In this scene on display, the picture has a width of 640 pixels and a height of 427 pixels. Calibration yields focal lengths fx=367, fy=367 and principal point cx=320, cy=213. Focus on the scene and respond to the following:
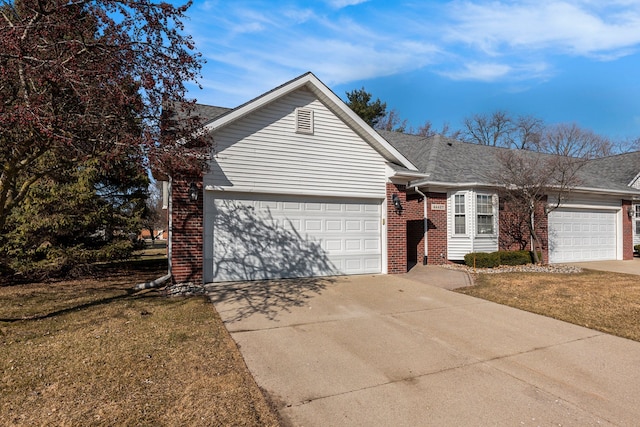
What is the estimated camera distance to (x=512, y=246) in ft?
45.2

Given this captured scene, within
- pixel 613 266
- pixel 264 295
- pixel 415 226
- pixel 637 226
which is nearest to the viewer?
pixel 264 295

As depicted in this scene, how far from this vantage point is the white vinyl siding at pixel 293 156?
9172 mm

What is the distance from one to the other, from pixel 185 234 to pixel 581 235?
615 inches

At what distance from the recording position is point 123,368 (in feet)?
13.6

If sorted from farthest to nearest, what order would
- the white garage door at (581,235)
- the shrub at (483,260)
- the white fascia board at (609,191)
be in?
the white garage door at (581,235) → the white fascia board at (609,191) → the shrub at (483,260)

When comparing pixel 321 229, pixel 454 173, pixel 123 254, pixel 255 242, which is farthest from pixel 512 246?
pixel 123 254

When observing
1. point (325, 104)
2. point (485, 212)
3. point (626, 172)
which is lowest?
point (485, 212)

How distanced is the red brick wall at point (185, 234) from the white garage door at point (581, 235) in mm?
13358

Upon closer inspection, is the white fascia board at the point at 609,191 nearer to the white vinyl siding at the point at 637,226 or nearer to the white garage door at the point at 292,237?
the white vinyl siding at the point at 637,226

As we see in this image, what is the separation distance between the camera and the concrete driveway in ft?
11.1

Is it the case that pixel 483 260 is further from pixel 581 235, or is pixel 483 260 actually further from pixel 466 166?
pixel 581 235

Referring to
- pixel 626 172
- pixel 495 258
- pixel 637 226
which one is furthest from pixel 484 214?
pixel 637 226

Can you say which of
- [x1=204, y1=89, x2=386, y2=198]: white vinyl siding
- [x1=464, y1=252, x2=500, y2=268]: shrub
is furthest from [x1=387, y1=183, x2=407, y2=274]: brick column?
[x1=464, y1=252, x2=500, y2=268]: shrub

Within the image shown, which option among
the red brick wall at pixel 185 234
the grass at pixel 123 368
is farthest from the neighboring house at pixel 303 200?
the grass at pixel 123 368
